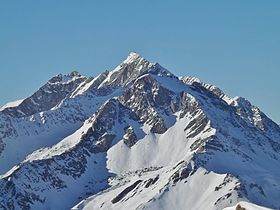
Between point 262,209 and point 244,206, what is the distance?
225 centimetres

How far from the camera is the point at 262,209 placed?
4069 centimetres

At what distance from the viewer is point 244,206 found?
4284 cm
